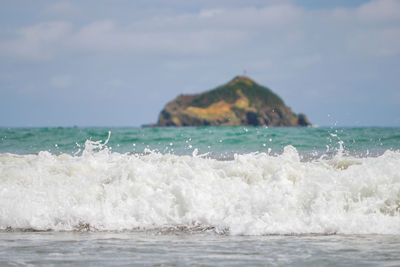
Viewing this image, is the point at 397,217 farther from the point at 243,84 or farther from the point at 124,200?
the point at 243,84

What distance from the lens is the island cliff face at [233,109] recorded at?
16075 centimetres

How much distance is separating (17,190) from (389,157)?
726 cm

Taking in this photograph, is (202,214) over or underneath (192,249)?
over

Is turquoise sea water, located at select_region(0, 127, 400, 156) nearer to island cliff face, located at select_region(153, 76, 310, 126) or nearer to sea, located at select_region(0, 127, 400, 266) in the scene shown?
sea, located at select_region(0, 127, 400, 266)

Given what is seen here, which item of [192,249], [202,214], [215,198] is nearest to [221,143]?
[215,198]

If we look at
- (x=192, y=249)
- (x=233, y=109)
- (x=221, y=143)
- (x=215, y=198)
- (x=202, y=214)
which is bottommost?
(x=192, y=249)

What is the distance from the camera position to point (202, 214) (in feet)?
22.3

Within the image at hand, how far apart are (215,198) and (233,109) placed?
160 meters

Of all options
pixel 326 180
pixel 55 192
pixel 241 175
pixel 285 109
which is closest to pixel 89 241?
pixel 55 192

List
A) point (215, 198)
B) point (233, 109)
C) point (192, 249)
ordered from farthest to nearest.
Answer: point (233, 109)
point (215, 198)
point (192, 249)

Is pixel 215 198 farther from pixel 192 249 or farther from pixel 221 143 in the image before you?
pixel 221 143

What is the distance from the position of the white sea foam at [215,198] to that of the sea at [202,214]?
0.02 m

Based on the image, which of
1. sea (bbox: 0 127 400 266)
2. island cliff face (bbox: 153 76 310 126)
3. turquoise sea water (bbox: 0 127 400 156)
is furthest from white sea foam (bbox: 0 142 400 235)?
island cliff face (bbox: 153 76 310 126)

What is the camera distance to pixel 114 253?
202 inches
